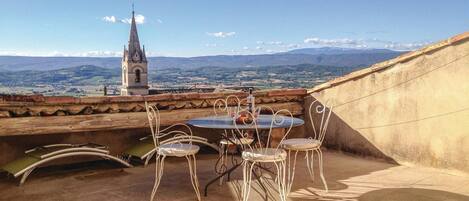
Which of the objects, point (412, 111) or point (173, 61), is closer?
point (412, 111)

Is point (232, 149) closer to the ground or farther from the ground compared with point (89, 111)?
closer to the ground

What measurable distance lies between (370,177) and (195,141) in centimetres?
207

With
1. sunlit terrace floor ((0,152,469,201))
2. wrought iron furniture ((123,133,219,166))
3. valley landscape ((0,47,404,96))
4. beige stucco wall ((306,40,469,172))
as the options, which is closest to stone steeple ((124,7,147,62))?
valley landscape ((0,47,404,96))

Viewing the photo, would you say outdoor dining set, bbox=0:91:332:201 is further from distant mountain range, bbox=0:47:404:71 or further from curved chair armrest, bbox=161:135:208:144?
distant mountain range, bbox=0:47:404:71

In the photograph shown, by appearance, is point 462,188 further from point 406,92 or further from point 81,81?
point 81,81

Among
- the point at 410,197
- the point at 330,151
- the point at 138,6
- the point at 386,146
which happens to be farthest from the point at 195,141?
the point at 138,6

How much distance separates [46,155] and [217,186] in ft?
5.50

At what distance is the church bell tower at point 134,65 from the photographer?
6137 cm

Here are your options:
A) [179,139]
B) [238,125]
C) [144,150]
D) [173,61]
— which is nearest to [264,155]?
[238,125]

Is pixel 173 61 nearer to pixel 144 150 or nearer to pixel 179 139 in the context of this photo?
pixel 144 150

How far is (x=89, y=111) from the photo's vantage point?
502cm

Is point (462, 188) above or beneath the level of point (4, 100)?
beneath

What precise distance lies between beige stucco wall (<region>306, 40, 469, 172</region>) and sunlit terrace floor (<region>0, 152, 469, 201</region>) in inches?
9.0

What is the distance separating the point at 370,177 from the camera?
4.56m
